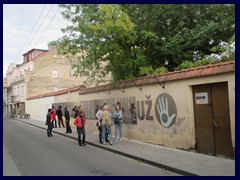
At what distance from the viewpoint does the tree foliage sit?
46.3ft

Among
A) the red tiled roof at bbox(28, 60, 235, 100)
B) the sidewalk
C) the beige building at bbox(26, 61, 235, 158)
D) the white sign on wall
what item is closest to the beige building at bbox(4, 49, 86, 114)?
the red tiled roof at bbox(28, 60, 235, 100)

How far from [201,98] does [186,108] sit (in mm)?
785

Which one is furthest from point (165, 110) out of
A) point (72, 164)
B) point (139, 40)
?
point (139, 40)

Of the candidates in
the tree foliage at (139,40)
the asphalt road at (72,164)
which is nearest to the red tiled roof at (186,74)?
the tree foliage at (139,40)

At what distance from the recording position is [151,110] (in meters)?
12.8

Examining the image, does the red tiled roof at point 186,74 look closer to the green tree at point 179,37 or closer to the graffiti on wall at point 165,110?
the graffiti on wall at point 165,110

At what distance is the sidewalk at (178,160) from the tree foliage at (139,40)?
517cm

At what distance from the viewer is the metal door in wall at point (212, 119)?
9.27 m

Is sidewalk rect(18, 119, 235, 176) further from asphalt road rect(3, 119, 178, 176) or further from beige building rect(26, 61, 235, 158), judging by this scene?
beige building rect(26, 61, 235, 158)

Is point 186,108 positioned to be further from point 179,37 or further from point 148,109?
point 179,37

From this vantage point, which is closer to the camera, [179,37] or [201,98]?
[201,98]

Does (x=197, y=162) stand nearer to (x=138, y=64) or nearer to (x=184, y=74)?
(x=184, y=74)

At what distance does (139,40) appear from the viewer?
16.3 meters
